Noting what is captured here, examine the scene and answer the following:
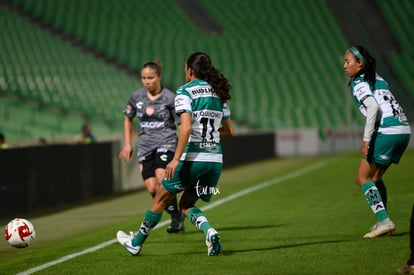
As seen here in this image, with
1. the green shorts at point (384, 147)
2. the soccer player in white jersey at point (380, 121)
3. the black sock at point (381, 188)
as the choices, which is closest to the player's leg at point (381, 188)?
the black sock at point (381, 188)

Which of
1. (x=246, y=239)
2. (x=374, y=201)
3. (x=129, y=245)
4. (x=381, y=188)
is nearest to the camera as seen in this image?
(x=129, y=245)

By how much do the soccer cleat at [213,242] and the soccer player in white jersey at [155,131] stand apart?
2303 mm

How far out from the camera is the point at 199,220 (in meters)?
8.51

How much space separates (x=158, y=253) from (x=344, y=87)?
121ft

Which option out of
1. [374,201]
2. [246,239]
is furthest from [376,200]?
[246,239]

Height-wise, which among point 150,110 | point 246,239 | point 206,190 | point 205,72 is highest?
point 205,72

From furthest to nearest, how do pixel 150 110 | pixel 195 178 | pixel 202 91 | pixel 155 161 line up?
pixel 155 161, pixel 150 110, pixel 195 178, pixel 202 91

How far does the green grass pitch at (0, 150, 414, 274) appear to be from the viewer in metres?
7.79

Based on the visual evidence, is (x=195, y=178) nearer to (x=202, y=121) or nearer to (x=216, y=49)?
(x=202, y=121)

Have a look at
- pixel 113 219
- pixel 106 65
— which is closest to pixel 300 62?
pixel 106 65

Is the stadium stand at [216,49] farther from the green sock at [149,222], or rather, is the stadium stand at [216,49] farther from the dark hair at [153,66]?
the green sock at [149,222]

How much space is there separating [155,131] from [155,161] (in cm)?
38

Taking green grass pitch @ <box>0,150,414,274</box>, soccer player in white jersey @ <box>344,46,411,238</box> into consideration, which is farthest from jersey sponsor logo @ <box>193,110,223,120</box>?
soccer player in white jersey @ <box>344,46,411,238</box>

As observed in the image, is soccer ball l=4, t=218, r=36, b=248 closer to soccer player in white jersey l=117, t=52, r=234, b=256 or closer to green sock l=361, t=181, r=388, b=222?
soccer player in white jersey l=117, t=52, r=234, b=256
